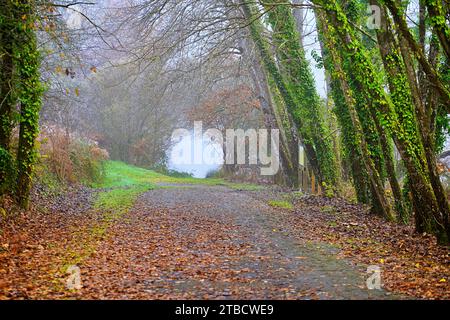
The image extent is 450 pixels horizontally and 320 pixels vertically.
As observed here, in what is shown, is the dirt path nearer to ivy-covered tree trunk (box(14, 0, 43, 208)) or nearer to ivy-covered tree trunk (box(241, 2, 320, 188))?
ivy-covered tree trunk (box(14, 0, 43, 208))

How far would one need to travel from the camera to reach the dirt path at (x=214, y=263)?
666cm

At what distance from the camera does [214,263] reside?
27.7ft

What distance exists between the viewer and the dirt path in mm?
6660

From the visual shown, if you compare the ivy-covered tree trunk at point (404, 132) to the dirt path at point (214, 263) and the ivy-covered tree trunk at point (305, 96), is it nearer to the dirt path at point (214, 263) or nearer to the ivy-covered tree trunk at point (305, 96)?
the dirt path at point (214, 263)

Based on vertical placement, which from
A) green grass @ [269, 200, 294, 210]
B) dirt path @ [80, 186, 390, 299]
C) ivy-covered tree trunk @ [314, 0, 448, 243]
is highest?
ivy-covered tree trunk @ [314, 0, 448, 243]

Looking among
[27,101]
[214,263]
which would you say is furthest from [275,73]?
[214,263]

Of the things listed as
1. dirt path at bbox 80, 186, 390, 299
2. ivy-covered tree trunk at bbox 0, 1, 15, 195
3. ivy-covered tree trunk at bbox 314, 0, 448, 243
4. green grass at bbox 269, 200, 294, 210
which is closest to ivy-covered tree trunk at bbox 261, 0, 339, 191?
green grass at bbox 269, 200, 294, 210

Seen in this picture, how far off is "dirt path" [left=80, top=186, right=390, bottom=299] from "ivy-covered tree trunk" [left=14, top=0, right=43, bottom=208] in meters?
2.41

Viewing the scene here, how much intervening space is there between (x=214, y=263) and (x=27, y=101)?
6.68m

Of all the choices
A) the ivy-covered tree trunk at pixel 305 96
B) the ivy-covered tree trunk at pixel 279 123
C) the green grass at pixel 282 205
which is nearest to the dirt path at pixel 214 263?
the green grass at pixel 282 205

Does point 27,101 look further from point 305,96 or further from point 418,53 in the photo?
point 305,96
